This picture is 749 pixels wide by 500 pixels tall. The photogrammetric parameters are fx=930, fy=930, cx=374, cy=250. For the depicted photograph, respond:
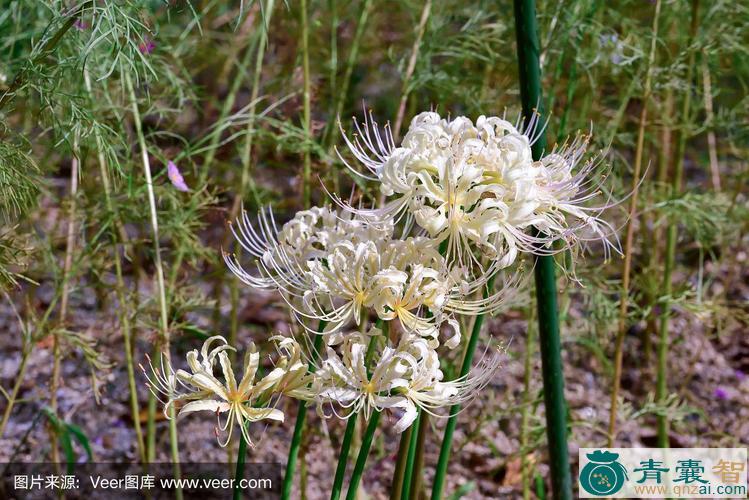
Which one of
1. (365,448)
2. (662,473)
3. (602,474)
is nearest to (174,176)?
(365,448)

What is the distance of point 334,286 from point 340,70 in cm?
218

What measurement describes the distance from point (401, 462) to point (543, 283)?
15.4 inches

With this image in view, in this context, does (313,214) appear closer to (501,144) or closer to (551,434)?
(501,144)

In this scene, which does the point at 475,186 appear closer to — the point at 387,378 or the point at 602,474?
the point at 387,378

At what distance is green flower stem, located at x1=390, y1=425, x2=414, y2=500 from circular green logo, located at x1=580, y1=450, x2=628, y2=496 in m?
0.91

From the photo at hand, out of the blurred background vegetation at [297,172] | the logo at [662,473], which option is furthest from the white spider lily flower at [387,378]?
the logo at [662,473]

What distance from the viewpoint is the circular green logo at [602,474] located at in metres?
2.26

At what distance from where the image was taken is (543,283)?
1.57m

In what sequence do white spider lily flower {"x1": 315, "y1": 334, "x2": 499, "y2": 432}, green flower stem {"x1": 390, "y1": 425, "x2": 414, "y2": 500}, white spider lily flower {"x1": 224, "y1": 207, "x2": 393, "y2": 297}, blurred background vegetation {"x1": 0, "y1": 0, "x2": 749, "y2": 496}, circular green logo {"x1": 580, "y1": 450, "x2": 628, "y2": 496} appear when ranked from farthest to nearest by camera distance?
1. circular green logo {"x1": 580, "y1": 450, "x2": 628, "y2": 496}
2. blurred background vegetation {"x1": 0, "y1": 0, "x2": 749, "y2": 496}
3. green flower stem {"x1": 390, "y1": 425, "x2": 414, "y2": 500}
4. white spider lily flower {"x1": 224, "y1": 207, "x2": 393, "y2": 297}
5. white spider lily flower {"x1": 315, "y1": 334, "x2": 499, "y2": 432}

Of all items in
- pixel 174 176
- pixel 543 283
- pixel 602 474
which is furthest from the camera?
pixel 602 474

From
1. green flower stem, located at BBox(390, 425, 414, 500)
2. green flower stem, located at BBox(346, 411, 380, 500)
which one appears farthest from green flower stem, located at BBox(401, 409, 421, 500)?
green flower stem, located at BBox(346, 411, 380, 500)

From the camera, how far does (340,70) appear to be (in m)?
Answer: 3.31

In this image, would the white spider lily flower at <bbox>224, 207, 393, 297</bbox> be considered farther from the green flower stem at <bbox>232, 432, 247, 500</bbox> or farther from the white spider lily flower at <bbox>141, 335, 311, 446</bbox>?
the green flower stem at <bbox>232, 432, 247, 500</bbox>

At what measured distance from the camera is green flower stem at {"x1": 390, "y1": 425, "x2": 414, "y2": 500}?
4.61 ft
